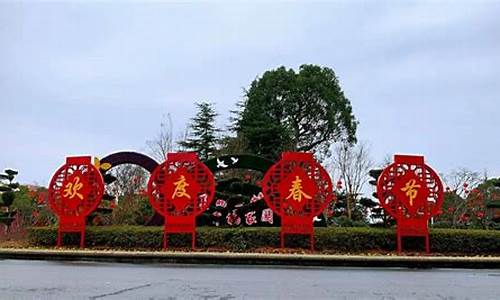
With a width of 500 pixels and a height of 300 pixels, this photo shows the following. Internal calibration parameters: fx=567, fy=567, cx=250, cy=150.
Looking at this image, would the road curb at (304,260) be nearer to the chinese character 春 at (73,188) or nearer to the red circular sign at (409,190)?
the red circular sign at (409,190)

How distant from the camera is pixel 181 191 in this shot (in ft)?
38.5

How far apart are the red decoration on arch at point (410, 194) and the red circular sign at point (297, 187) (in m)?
1.18

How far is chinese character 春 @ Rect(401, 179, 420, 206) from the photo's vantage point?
11.4 m

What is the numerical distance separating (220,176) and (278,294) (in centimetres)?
1616

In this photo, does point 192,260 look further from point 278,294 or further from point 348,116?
point 348,116

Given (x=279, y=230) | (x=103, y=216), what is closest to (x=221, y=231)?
(x=279, y=230)

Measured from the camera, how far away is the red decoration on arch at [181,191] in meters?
11.6

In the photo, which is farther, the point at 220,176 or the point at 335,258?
the point at 220,176

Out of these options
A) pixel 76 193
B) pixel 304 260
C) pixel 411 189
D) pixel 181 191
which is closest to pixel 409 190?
pixel 411 189

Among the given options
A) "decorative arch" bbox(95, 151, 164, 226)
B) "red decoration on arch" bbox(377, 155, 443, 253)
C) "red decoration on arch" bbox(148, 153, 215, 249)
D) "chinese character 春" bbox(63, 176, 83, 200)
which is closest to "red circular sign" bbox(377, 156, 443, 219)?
"red decoration on arch" bbox(377, 155, 443, 253)

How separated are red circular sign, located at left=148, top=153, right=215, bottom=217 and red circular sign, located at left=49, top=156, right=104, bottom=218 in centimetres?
127

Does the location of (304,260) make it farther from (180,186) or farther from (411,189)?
(180,186)

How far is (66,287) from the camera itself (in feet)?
17.2

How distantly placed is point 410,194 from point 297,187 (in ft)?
7.43
